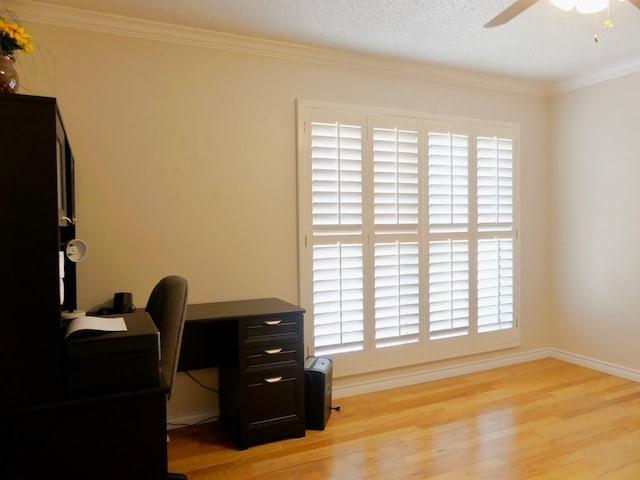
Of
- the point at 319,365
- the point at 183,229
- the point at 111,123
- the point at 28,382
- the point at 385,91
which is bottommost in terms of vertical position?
the point at 319,365

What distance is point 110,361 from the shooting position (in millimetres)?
1576

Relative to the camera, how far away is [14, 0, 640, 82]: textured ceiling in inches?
104

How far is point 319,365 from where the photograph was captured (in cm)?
301

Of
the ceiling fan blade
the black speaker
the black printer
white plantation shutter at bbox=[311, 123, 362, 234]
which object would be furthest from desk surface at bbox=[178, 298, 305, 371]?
the ceiling fan blade

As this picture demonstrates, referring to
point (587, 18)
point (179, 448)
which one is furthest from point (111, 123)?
point (587, 18)

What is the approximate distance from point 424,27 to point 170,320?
235 centimetres

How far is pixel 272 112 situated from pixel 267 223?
775 millimetres

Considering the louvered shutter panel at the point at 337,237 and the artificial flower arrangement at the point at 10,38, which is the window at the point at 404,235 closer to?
the louvered shutter panel at the point at 337,237

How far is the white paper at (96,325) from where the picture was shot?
158 centimetres

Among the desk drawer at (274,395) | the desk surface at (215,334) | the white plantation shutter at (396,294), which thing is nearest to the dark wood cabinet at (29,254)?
the desk surface at (215,334)

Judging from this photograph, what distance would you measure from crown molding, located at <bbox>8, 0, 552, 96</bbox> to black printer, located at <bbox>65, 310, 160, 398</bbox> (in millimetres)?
2041

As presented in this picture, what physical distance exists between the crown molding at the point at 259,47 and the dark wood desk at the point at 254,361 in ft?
5.69

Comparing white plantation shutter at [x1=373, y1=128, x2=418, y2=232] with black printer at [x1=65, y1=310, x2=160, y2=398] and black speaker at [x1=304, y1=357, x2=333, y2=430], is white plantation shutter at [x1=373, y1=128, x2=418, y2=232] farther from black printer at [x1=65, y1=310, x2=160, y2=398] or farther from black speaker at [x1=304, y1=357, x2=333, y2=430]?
black printer at [x1=65, y1=310, x2=160, y2=398]

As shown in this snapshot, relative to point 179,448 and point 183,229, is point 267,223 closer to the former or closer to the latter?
point 183,229
